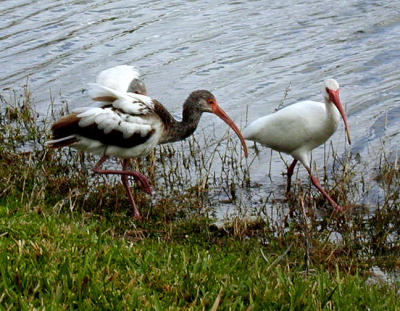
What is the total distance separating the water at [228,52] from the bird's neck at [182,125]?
1.24 m

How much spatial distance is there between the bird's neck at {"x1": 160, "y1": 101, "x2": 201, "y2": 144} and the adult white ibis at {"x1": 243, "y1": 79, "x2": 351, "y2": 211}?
26.4 inches

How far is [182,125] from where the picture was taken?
7.75 m

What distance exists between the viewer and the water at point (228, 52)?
33.6 feet

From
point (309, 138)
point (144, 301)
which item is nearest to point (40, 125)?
point (309, 138)

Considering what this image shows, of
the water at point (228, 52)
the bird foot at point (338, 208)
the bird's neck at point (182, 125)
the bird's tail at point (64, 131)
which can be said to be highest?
the bird's tail at point (64, 131)

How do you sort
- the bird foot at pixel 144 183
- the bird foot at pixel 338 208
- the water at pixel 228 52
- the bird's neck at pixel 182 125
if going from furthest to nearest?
1. the water at pixel 228 52
2. the bird's neck at pixel 182 125
3. the bird foot at pixel 144 183
4. the bird foot at pixel 338 208

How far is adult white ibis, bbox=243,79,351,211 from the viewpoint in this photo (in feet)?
25.9

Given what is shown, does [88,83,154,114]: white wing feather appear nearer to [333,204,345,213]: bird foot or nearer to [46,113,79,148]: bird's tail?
[46,113,79,148]: bird's tail

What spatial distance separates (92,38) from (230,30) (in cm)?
225

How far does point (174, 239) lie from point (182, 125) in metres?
1.55

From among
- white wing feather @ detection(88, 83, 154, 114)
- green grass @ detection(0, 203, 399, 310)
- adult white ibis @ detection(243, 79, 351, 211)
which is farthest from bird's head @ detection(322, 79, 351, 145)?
green grass @ detection(0, 203, 399, 310)

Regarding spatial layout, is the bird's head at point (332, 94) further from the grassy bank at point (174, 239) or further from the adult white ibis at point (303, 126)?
the grassy bank at point (174, 239)

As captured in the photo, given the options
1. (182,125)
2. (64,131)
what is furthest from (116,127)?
(182,125)

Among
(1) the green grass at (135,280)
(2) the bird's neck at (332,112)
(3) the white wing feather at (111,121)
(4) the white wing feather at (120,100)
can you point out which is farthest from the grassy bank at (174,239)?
(4) the white wing feather at (120,100)
